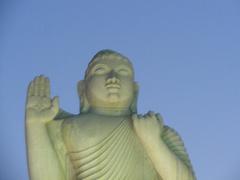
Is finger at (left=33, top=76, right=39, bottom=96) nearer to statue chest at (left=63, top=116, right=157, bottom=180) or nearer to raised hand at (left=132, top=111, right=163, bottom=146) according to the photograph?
statue chest at (left=63, top=116, right=157, bottom=180)

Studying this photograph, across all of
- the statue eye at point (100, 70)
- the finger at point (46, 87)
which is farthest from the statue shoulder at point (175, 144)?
the finger at point (46, 87)

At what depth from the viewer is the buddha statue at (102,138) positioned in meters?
5.65

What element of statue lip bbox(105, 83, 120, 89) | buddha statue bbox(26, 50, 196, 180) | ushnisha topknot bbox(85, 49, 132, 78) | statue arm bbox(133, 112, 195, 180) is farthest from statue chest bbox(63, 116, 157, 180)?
ushnisha topknot bbox(85, 49, 132, 78)

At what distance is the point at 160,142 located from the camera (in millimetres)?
5645

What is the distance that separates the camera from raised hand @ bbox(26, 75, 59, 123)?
5750 millimetres

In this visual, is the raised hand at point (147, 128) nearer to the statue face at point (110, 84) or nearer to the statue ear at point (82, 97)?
the statue face at point (110, 84)

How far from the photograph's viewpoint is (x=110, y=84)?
600 cm

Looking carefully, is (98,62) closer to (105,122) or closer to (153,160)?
(105,122)

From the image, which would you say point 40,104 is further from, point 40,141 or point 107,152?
point 107,152

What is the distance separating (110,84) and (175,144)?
88cm

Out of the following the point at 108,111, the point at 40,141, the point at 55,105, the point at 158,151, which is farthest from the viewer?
the point at 108,111

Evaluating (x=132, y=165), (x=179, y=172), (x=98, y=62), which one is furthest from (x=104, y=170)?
(x=98, y=62)

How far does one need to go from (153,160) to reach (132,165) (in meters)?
0.22

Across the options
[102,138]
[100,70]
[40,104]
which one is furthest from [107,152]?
[100,70]
